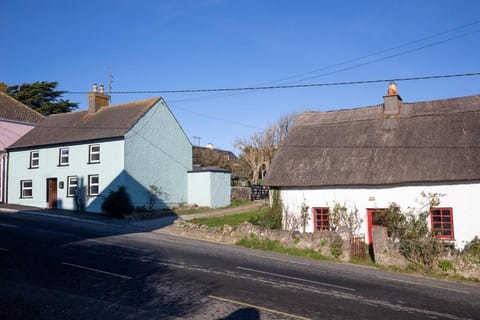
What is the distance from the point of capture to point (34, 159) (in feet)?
111

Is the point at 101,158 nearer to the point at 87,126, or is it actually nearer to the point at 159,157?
the point at 87,126

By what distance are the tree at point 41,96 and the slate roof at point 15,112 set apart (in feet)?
43.6

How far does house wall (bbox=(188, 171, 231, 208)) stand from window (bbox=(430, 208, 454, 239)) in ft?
63.0

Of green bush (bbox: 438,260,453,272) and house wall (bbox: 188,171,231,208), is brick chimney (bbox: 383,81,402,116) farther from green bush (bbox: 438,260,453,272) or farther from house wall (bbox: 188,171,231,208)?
house wall (bbox: 188,171,231,208)

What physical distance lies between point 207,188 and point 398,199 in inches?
707

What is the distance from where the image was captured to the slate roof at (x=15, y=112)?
37719mm

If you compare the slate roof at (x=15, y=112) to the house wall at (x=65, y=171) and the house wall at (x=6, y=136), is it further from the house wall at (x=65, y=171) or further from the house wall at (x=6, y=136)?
the house wall at (x=65, y=171)

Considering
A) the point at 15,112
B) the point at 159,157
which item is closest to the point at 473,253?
the point at 159,157

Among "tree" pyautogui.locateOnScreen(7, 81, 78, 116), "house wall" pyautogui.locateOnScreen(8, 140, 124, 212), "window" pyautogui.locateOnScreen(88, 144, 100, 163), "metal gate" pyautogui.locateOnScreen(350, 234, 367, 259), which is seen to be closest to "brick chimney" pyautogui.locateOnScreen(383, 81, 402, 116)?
"metal gate" pyautogui.locateOnScreen(350, 234, 367, 259)

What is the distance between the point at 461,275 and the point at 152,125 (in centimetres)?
2388

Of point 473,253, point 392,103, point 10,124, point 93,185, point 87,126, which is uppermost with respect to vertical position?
point 10,124

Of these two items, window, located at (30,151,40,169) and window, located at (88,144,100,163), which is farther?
window, located at (30,151,40,169)

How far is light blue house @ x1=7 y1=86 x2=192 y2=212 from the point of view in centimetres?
2988

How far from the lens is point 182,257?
14.1m
